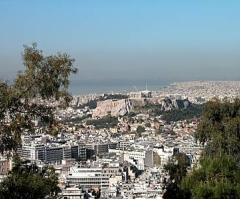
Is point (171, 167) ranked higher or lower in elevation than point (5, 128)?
lower

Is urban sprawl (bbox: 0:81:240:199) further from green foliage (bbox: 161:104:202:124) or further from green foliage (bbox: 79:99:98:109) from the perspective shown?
green foliage (bbox: 161:104:202:124)

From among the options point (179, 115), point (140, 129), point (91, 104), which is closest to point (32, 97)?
point (140, 129)

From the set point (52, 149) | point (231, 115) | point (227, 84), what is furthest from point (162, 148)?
point (227, 84)

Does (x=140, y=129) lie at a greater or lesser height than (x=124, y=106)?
lesser

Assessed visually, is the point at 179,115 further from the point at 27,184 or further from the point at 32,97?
the point at 32,97

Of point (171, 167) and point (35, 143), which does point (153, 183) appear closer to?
point (171, 167)
